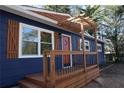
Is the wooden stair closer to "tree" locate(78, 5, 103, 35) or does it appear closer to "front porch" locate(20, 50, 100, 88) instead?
"front porch" locate(20, 50, 100, 88)

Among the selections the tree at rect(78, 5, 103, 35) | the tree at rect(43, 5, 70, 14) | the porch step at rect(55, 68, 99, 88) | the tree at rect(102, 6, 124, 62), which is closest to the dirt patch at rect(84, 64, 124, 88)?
the porch step at rect(55, 68, 99, 88)

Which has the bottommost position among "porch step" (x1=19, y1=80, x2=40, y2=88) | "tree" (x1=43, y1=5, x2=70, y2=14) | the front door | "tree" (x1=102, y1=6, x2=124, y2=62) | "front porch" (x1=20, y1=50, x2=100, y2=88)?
"porch step" (x1=19, y1=80, x2=40, y2=88)

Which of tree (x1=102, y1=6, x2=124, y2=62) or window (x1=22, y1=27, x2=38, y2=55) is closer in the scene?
window (x1=22, y1=27, x2=38, y2=55)

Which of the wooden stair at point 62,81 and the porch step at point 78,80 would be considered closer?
the wooden stair at point 62,81

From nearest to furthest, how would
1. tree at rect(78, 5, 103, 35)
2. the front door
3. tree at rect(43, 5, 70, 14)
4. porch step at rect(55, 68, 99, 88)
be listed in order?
porch step at rect(55, 68, 99, 88), the front door, tree at rect(78, 5, 103, 35), tree at rect(43, 5, 70, 14)

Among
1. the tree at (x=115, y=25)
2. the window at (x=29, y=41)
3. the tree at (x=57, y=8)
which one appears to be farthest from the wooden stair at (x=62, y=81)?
the tree at (x=57, y=8)

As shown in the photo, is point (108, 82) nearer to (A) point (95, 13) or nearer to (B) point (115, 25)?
(B) point (115, 25)

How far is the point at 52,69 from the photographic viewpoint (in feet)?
16.3

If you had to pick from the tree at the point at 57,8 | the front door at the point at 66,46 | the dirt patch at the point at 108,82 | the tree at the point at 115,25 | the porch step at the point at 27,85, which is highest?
the tree at the point at 57,8

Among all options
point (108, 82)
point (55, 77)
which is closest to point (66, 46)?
point (108, 82)

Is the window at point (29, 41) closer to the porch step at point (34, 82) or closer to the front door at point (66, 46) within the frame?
the porch step at point (34, 82)

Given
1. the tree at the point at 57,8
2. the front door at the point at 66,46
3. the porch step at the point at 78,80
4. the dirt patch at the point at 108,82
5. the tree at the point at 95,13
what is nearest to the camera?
the porch step at the point at 78,80

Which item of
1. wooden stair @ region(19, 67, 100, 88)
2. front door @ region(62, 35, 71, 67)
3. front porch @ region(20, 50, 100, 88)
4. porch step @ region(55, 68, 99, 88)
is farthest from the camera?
front door @ region(62, 35, 71, 67)

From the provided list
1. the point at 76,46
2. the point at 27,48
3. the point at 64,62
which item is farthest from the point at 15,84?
the point at 76,46
